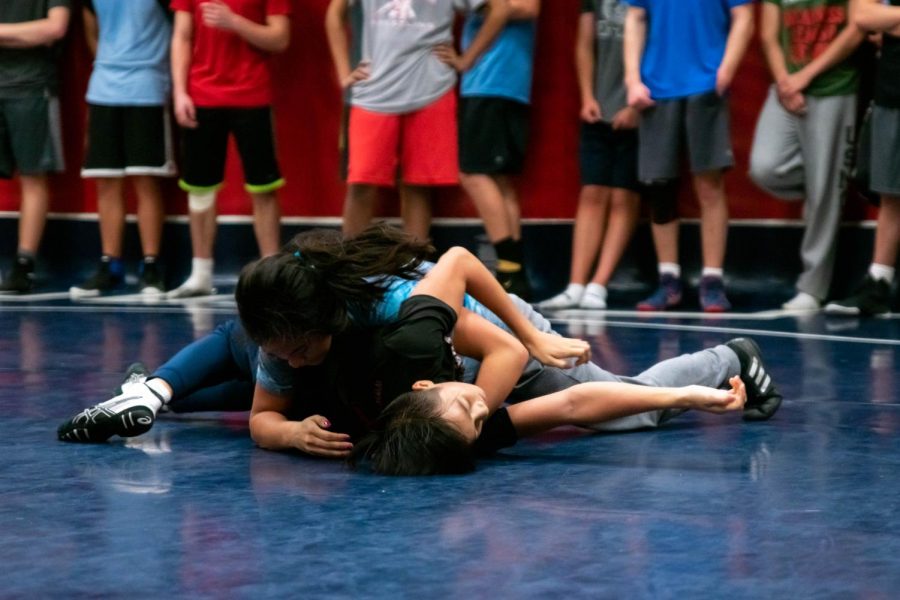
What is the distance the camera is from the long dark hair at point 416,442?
3.75 metres

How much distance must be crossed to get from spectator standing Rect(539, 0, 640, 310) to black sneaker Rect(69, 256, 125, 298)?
92.8 inches

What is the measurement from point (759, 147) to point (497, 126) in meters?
1.26

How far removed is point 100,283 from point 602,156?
2700mm

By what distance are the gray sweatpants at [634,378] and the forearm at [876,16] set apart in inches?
106

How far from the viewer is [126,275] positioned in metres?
8.88

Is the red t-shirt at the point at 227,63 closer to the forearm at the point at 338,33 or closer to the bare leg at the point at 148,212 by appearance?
the forearm at the point at 338,33

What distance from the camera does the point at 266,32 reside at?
7828 mm

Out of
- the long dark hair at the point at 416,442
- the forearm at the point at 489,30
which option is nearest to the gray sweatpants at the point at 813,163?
the forearm at the point at 489,30

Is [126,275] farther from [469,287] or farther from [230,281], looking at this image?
[469,287]

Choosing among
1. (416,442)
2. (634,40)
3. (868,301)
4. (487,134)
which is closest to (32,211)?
(487,134)

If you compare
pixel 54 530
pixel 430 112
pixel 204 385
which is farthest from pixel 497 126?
pixel 54 530

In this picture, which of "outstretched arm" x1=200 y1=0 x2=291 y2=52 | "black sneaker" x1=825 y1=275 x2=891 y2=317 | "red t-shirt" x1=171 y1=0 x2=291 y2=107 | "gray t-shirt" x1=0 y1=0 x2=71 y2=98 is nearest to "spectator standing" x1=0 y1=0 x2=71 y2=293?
"gray t-shirt" x1=0 y1=0 x2=71 y2=98

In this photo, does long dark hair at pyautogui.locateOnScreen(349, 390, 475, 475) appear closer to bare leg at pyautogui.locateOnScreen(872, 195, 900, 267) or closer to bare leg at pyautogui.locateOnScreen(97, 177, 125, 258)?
bare leg at pyautogui.locateOnScreen(872, 195, 900, 267)

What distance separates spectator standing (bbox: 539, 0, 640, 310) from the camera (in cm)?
758
